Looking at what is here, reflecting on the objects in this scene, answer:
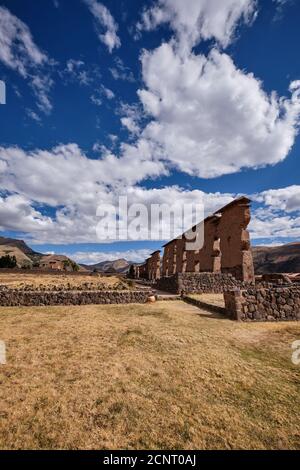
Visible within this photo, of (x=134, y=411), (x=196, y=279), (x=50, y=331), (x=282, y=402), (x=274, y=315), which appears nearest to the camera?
(x=134, y=411)

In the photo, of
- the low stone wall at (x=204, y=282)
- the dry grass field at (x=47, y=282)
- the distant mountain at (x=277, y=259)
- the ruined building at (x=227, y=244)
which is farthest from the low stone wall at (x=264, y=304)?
the distant mountain at (x=277, y=259)

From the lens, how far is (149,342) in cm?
661

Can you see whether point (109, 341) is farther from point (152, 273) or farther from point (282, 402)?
point (152, 273)

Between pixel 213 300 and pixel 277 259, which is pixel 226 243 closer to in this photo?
pixel 213 300

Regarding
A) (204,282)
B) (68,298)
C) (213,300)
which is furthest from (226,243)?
(68,298)

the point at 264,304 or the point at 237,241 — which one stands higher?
the point at 237,241

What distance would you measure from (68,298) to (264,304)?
10.4 metres

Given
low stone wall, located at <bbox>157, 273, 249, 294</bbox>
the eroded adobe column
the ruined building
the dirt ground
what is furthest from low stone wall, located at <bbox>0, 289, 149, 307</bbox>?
the ruined building

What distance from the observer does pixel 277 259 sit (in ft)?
258

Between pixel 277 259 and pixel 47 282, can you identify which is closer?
pixel 47 282

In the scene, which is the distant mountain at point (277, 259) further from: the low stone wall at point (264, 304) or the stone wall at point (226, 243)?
the low stone wall at point (264, 304)

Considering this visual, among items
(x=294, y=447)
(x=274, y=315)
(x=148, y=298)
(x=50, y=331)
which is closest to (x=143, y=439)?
(x=294, y=447)

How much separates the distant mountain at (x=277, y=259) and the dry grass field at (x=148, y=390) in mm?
67579
